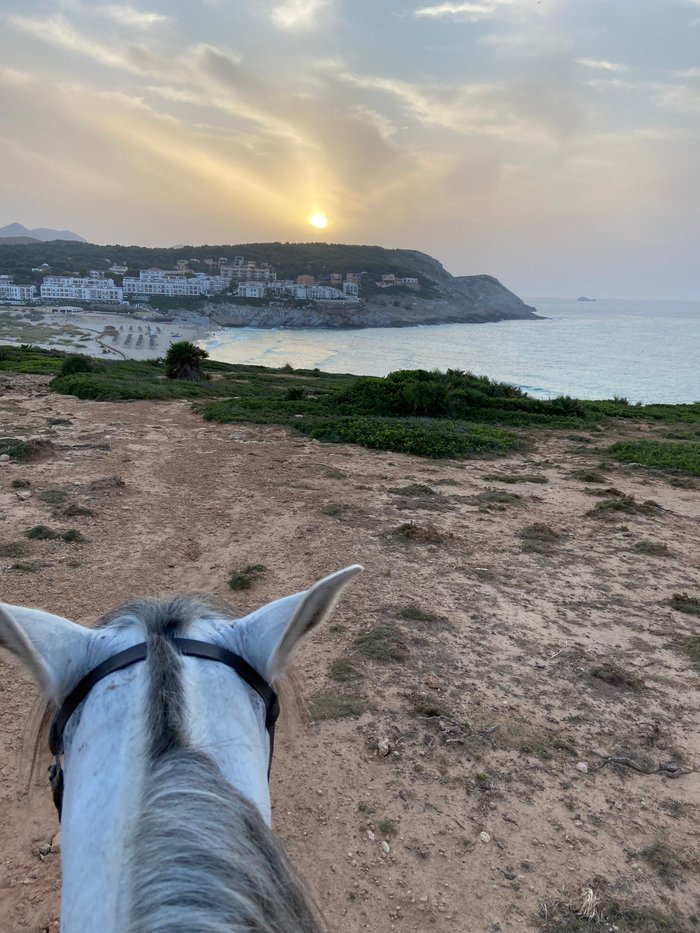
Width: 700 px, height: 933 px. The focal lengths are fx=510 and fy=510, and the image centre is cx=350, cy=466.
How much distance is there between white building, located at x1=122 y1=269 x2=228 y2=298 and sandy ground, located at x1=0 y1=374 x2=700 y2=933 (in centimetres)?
9063

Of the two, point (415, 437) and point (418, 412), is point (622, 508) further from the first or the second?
point (418, 412)

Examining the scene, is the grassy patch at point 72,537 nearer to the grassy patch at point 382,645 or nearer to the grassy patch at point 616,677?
the grassy patch at point 382,645

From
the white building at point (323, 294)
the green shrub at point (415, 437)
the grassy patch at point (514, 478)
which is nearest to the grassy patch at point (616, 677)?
the grassy patch at point (514, 478)

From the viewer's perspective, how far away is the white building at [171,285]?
8925 centimetres

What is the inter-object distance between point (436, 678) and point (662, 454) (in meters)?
8.68

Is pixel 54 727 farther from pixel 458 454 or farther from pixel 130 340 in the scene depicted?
pixel 130 340

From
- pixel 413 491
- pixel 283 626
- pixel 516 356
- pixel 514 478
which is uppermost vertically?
pixel 516 356

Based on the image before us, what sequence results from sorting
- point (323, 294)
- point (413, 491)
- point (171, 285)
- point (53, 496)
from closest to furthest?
point (53, 496), point (413, 491), point (171, 285), point (323, 294)

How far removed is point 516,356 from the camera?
53062 millimetres

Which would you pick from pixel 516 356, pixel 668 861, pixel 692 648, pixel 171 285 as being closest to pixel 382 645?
pixel 668 861

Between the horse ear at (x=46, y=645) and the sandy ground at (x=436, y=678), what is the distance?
629 millimetres

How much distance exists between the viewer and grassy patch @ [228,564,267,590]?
466cm

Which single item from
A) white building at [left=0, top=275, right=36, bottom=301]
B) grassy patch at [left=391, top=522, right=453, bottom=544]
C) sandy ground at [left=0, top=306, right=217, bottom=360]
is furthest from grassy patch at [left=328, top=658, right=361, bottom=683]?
white building at [left=0, top=275, right=36, bottom=301]

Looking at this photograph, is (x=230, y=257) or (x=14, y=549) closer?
(x=14, y=549)
